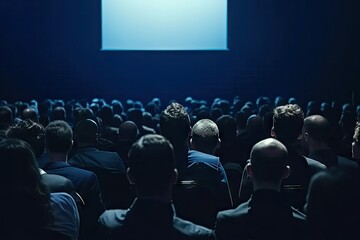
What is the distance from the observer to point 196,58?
18.6 meters

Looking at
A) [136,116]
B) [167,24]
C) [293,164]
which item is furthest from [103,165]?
[167,24]

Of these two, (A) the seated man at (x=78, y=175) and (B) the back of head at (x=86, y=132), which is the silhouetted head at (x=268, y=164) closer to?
(A) the seated man at (x=78, y=175)

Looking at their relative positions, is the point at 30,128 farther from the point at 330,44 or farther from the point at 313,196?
the point at 330,44

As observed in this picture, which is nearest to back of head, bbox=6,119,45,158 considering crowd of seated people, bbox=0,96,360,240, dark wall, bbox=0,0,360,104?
crowd of seated people, bbox=0,96,360,240

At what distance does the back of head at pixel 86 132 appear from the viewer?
→ 453 cm

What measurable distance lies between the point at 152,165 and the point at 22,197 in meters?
0.54

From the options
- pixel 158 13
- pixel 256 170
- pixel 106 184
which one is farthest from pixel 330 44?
pixel 256 170

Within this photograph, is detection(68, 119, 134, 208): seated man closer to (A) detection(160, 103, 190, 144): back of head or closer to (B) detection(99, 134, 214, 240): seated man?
(A) detection(160, 103, 190, 144): back of head

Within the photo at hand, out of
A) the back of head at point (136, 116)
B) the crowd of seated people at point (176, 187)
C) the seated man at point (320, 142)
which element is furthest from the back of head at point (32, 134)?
the back of head at point (136, 116)

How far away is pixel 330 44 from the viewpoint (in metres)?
18.5

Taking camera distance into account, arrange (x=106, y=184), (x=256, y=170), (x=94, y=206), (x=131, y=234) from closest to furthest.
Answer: (x=131, y=234) → (x=256, y=170) → (x=94, y=206) → (x=106, y=184)

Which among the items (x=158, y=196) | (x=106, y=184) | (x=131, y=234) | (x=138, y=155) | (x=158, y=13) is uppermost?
(x=158, y=13)

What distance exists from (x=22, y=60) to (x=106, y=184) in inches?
601

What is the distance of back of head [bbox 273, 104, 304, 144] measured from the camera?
408cm
